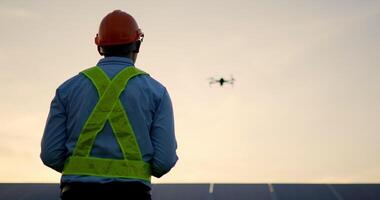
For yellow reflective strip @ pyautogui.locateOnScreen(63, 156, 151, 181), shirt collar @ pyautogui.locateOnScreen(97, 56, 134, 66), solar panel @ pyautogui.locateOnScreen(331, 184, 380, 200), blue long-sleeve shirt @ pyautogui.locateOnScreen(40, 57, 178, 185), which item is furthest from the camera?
solar panel @ pyautogui.locateOnScreen(331, 184, 380, 200)

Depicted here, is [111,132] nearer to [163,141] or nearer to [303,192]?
[163,141]

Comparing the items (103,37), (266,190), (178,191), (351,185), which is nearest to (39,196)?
(178,191)

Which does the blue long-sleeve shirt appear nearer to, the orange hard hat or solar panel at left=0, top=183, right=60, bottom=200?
the orange hard hat

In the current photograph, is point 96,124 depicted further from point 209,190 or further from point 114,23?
point 209,190

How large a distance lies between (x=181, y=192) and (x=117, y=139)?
73.4 feet

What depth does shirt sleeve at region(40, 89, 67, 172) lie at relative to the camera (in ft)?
13.9

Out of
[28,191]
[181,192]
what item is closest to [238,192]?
[181,192]

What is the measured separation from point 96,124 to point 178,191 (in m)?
22.7

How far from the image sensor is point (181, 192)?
2623 cm

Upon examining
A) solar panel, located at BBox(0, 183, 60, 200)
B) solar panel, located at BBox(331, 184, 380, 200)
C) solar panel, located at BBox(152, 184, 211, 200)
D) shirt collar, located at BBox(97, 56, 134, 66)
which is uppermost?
shirt collar, located at BBox(97, 56, 134, 66)

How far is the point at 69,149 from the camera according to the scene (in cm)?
418

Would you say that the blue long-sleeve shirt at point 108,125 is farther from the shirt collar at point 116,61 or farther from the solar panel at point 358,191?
the solar panel at point 358,191

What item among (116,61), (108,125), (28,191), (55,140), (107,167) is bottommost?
(28,191)

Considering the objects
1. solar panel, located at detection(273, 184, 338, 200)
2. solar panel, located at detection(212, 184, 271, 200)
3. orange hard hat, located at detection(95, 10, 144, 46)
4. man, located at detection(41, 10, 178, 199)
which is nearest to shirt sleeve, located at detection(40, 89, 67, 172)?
man, located at detection(41, 10, 178, 199)
